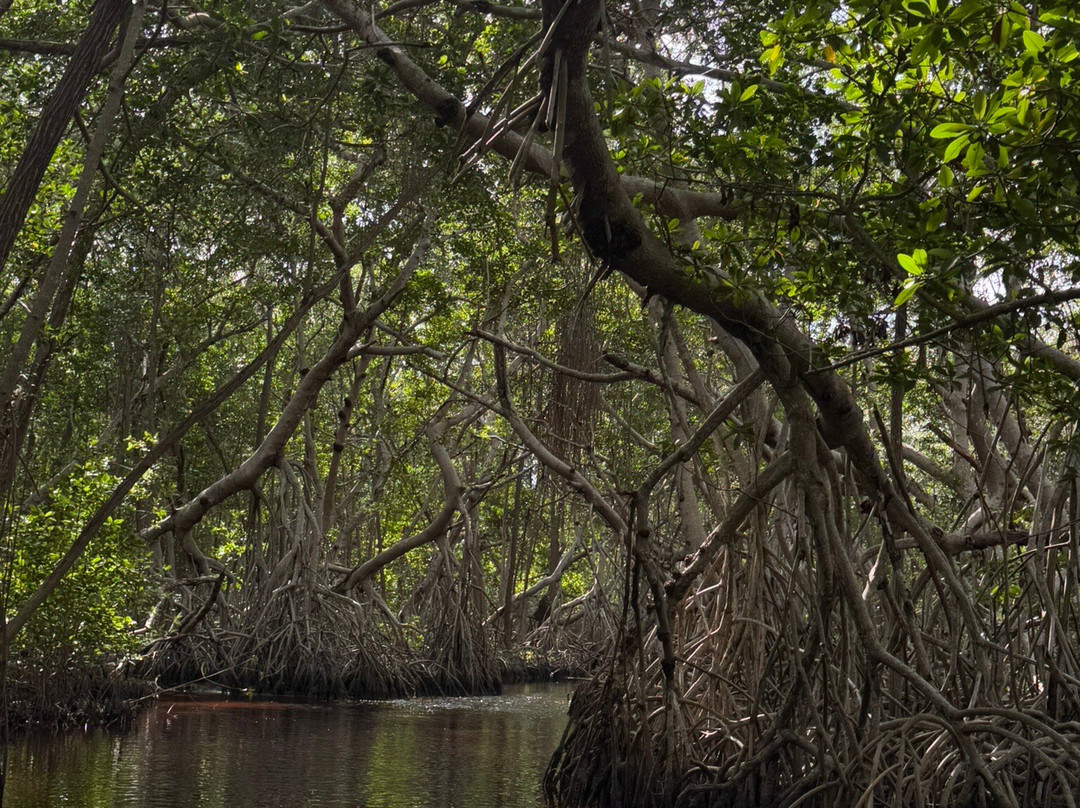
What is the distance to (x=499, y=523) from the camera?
20266 mm

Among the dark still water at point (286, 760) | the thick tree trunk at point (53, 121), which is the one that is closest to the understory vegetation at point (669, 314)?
the thick tree trunk at point (53, 121)

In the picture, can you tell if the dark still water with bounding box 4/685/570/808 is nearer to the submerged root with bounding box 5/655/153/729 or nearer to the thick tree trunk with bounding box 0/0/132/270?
the submerged root with bounding box 5/655/153/729

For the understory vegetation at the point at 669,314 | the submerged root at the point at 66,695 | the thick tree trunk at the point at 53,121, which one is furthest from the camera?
the submerged root at the point at 66,695

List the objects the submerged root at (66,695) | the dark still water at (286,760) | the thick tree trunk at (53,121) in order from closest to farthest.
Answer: the thick tree trunk at (53,121) < the dark still water at (286,760) < the submerged root at (66,695)

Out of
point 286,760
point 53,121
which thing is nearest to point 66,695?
point 286,760

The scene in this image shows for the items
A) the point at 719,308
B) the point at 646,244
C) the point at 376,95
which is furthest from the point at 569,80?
the point at 376,95

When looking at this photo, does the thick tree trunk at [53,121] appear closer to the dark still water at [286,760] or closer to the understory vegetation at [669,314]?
the understory vegetation at [669,314]

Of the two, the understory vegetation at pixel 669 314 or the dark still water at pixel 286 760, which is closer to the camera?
the understory vegetation at pixel 669 314

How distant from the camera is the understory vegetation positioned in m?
4.16

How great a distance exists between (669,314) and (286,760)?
16.1 ft

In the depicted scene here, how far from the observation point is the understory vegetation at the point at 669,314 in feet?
13.7

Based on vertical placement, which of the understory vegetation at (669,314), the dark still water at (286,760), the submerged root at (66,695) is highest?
the understory vegetation at (669,314)

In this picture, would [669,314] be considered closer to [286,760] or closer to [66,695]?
[286,760]

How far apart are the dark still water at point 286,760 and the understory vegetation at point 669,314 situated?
2.28ft
